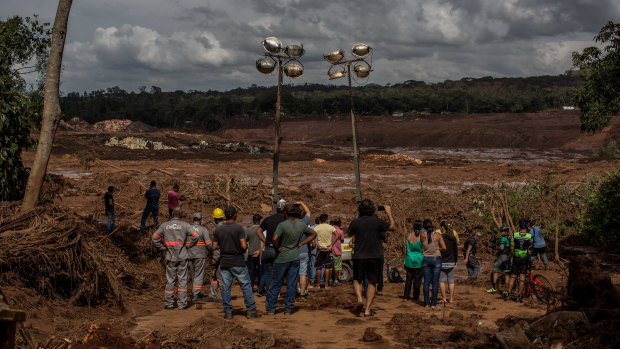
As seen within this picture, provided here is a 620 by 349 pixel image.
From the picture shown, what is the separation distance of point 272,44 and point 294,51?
1.85 feet

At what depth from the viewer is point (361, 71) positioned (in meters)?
13.0

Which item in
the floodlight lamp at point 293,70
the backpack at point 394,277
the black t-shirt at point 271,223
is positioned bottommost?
the backpack at point 394,277

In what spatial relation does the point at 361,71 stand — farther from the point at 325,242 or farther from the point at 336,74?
the point at 325,242

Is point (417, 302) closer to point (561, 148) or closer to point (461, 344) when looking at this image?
point (461, 344)

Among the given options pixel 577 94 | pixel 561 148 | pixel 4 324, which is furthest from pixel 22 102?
pixel 561 148

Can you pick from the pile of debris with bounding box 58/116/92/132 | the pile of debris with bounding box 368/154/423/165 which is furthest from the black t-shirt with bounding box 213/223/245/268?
the pile of debris with bounding box 58/116/92/132

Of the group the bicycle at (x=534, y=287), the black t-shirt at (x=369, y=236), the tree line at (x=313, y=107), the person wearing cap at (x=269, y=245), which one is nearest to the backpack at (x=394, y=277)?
the bicycle at (x=534, y=287)

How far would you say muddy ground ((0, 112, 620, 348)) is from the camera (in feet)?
22.3

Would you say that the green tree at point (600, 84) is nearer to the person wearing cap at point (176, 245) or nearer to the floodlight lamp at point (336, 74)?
the floodlight lamp at point (336, 74)

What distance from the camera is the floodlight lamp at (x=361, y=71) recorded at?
42.4 ft

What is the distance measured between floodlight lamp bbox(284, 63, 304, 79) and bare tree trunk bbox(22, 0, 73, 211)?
456cm

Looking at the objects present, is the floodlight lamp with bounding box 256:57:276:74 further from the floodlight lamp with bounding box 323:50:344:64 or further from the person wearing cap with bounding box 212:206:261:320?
the person wearing cap with bounding box 212:206:261:320

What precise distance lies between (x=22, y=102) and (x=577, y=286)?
9.57 meters

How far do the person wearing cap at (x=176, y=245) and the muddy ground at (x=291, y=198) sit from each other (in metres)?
0.33
